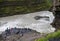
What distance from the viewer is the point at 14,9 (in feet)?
67.8

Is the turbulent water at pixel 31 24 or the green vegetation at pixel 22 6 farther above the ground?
the green vegetation at pixel 22 6

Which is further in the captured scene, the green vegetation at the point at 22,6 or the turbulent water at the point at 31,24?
the green vegetation at the point at 22,6

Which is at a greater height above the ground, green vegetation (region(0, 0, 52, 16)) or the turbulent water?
green vegetation (region(0, 0, 52, 16))

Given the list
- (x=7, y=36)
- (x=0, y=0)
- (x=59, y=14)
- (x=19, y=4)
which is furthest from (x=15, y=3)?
(x=7, y=36)

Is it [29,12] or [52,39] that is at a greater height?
[52,39]

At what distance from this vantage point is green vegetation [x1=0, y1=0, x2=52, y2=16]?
1996 centimetres

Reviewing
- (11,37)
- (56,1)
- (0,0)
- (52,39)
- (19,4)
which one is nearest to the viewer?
(52,39)

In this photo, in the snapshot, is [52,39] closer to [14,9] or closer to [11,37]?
[11,37]

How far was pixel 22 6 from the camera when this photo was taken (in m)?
21.3

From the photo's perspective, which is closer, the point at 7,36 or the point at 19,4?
the point at 7,36

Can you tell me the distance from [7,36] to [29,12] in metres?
13.2

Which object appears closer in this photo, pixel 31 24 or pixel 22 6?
pixel 31 24

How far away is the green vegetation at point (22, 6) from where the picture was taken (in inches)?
786

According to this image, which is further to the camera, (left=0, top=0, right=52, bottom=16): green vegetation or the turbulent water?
(left=0, top=0, right=52, bottom=16): green vegetation
